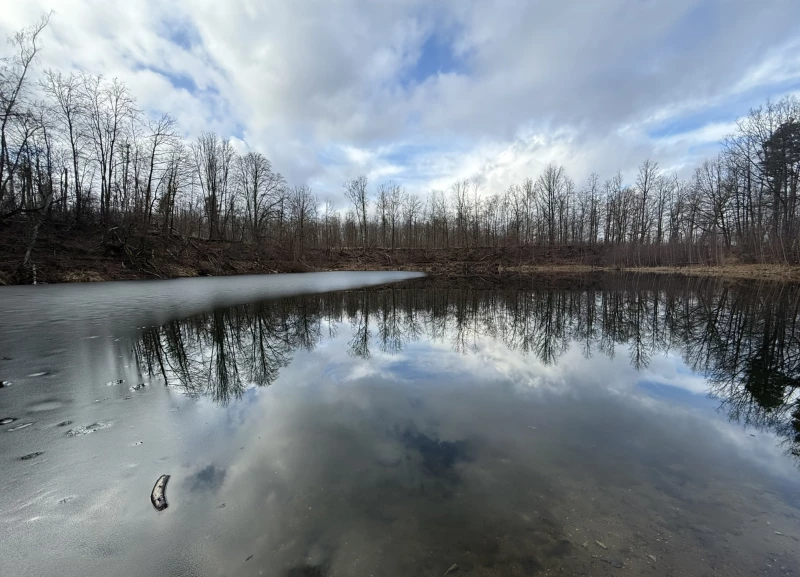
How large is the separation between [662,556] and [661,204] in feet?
224

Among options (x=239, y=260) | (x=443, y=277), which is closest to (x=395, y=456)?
(x=443, y=277)

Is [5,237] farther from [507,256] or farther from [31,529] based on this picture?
[507,256]

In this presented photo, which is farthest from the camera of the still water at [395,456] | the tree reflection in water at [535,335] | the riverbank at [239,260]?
the riverbank at [239,260]

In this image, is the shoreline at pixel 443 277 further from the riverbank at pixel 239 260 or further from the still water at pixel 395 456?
the still water at pixel 395 456

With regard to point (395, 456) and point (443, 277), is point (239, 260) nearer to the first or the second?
point (443, 277)

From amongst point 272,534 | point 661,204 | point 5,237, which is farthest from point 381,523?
point 661,204

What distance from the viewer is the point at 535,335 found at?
10.4 meters

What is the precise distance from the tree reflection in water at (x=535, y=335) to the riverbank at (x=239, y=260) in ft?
63.5

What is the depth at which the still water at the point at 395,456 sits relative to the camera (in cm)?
258

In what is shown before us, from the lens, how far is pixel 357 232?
7825 cm

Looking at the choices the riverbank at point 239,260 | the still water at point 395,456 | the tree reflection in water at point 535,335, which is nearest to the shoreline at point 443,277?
the riverbank at point 239,260

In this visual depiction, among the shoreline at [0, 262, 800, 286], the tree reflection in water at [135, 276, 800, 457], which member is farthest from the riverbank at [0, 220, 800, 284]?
the tree reflection in water at [135, 276, 800, 457]

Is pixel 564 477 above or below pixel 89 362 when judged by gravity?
below

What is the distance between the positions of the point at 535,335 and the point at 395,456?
7696 mm
